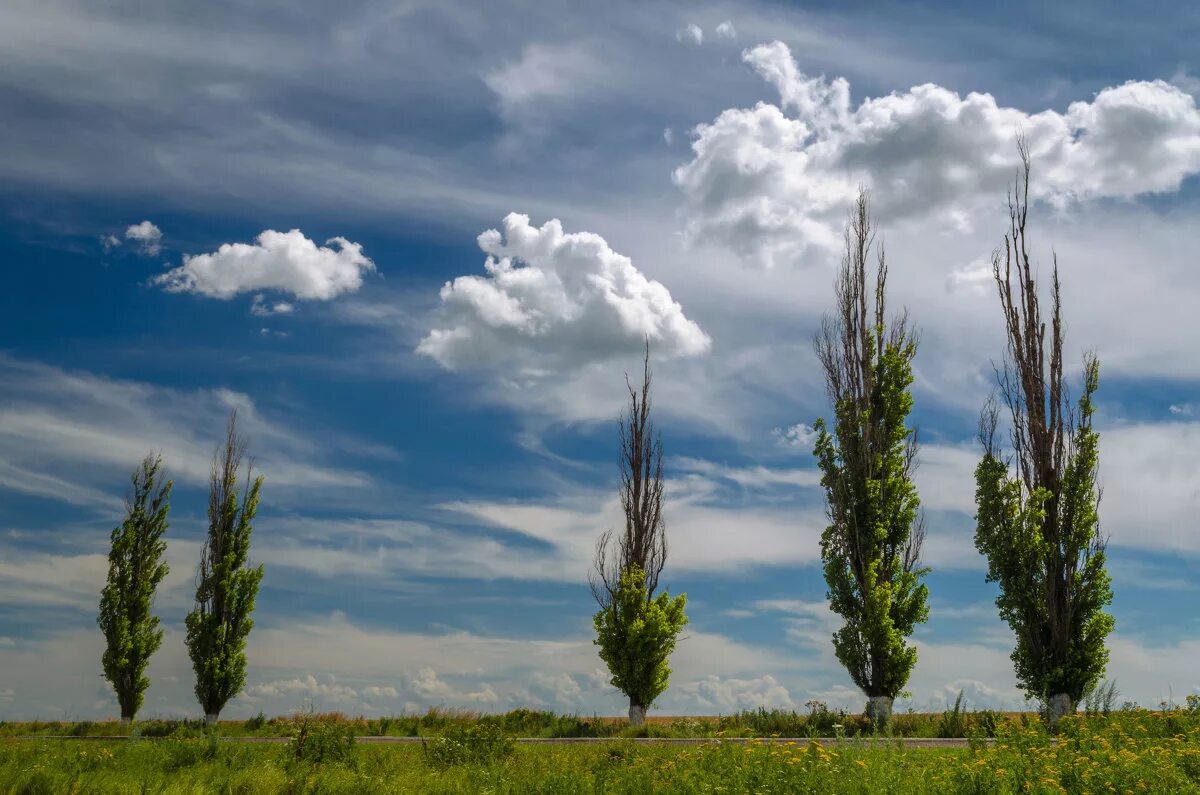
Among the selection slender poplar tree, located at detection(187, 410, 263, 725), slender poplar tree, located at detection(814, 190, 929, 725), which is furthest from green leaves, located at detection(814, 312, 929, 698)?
slender poplar tree, located at detection(187, 410, 263, 725)

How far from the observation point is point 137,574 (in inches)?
1348

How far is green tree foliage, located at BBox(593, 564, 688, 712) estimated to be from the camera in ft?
88.5

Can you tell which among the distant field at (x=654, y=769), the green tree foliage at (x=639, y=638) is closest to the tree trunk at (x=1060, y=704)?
the distant field at (x=654, y=769)

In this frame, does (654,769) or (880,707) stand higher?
(880,707)

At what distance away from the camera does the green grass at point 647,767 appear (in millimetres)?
10930

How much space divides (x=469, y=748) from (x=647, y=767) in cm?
408

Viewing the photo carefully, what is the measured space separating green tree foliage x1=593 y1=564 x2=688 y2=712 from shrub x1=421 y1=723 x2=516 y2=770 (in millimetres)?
10607

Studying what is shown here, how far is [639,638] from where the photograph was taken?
89.1 feet

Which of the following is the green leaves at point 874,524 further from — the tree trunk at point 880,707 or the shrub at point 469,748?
the shrub at point 469,748

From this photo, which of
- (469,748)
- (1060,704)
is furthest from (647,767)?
(1060,704)

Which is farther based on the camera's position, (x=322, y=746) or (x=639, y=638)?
(x=639, y=638)

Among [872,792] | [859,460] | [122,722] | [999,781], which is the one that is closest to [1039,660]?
[859,460]

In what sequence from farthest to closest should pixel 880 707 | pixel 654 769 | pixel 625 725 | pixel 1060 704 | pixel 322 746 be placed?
pixel 625 725
pixel 880 707
pixel 1060 704
pixel 322 746
pixel 654 769

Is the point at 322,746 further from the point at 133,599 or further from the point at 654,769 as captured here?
the point at 133,599
